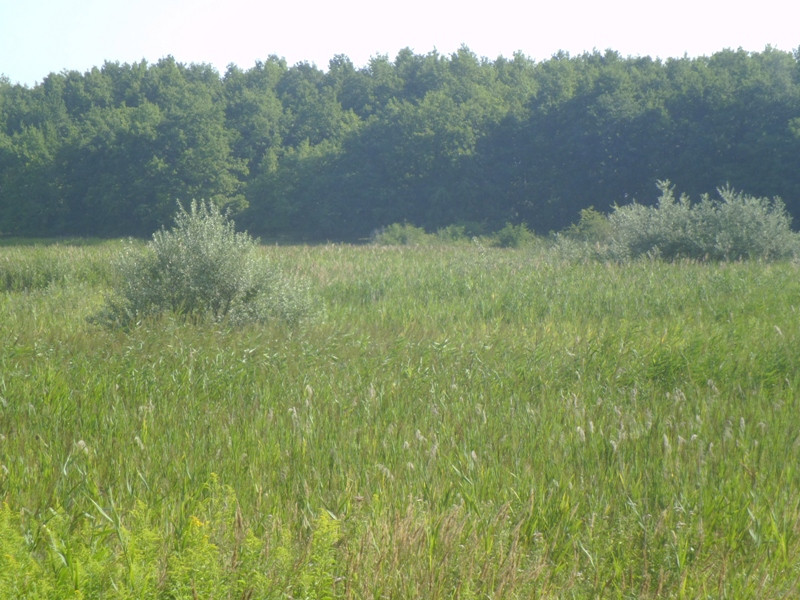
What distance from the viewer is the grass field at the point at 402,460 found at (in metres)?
2.75

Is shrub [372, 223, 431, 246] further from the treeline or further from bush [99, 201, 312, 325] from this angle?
bush [99, 201, 312, 325]

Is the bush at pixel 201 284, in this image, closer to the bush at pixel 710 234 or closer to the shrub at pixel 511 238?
the bush at pixel 710 234

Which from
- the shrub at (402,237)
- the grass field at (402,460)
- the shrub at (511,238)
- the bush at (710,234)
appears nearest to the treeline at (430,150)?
the shrub at (511,238)

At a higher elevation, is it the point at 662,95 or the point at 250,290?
the point at 662,95

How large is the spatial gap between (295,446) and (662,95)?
147 ft

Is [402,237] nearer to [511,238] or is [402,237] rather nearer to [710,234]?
[511,238]

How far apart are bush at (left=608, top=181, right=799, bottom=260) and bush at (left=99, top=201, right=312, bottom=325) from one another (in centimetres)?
969

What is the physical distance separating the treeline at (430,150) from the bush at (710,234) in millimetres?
22428

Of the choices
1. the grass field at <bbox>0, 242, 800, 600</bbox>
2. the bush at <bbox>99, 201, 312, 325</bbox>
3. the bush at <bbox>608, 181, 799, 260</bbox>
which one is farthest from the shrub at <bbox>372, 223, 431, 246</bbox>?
the grass field at <bbox>0, 242, 800, 600</bbox>

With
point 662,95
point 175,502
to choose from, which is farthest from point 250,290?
point 662,95

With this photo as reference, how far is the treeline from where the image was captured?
41344 mm

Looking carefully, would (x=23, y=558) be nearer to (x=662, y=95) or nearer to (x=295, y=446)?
(x=295, y=446)

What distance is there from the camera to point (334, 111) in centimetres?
6775

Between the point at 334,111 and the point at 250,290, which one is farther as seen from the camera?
the point at 334,111
